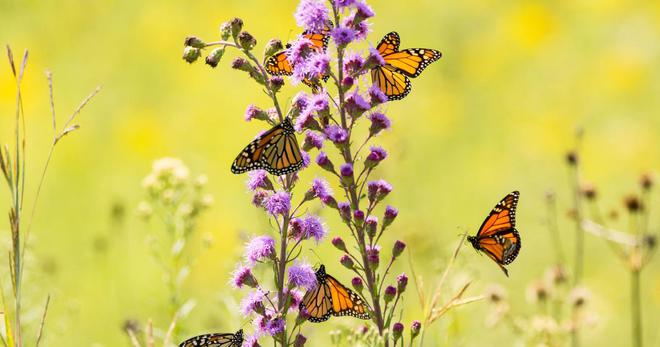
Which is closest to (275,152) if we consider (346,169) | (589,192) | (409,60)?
(346,169)

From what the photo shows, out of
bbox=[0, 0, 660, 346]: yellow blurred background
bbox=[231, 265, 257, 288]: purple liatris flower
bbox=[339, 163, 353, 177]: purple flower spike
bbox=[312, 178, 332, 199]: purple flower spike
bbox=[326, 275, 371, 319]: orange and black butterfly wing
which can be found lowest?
bbox=[326, 275, 371, 319]: orange and black butterfly wing

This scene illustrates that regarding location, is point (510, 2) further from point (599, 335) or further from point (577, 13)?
point (599, 335)

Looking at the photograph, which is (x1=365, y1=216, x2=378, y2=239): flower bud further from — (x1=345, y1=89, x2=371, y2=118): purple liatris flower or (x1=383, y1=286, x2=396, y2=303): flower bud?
(x1=345, y1=89, x2=371, y2=118): purple liatris flower

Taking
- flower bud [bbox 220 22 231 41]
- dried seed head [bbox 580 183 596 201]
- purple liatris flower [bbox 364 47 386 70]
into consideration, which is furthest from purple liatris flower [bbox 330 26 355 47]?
dried seed head [bbox 580 183 596 201]

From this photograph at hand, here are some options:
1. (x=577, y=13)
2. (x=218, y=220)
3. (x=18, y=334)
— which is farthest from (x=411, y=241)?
(x=577, y=13)

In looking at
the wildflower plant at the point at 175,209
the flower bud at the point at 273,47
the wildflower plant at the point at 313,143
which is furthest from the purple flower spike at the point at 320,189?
the wildflower plant at the point at 175,209

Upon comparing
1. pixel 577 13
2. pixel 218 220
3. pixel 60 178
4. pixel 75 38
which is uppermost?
pixel 75 38
